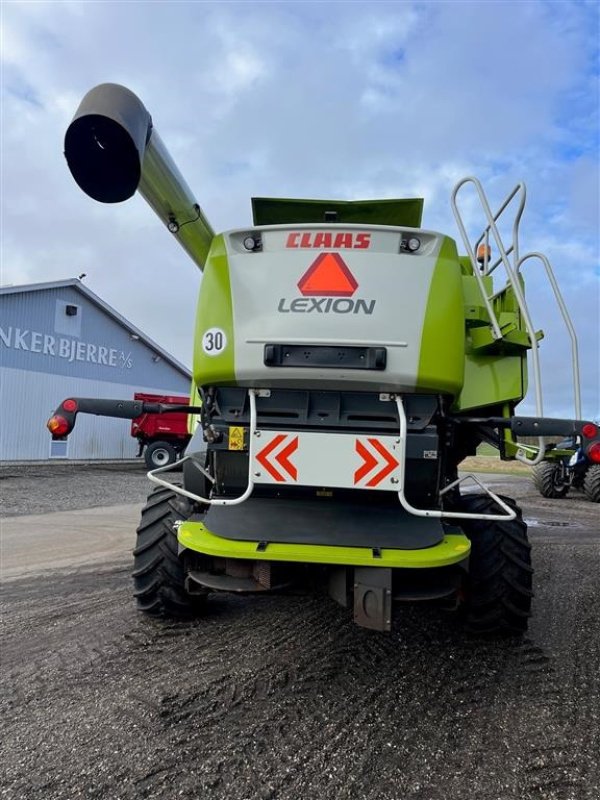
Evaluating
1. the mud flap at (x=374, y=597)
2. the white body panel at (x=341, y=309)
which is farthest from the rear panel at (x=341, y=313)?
the mud flap at (x=374, y=597)

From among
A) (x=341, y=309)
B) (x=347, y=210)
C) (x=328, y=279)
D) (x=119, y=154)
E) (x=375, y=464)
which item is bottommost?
(x=375, y=464)

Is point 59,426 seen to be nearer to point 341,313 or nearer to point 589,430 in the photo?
point 341,313

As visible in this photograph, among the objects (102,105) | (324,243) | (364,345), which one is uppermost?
(102,105)

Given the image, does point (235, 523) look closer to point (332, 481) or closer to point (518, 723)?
point (332, 481)

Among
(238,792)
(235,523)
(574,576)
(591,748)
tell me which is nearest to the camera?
(238,792)

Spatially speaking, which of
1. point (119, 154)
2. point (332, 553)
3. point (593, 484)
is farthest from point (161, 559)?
point (593, 484)

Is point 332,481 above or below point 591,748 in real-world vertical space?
above

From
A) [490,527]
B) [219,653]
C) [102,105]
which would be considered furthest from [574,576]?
[102,105]

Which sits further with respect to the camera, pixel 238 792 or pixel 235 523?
pixel 235 523

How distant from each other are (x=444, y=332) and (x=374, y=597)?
1.40 metres

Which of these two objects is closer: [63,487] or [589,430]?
[589,430]

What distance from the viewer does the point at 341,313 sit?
3057 millimetres

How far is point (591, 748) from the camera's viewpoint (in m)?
2.54

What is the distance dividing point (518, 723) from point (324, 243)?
101 inches
